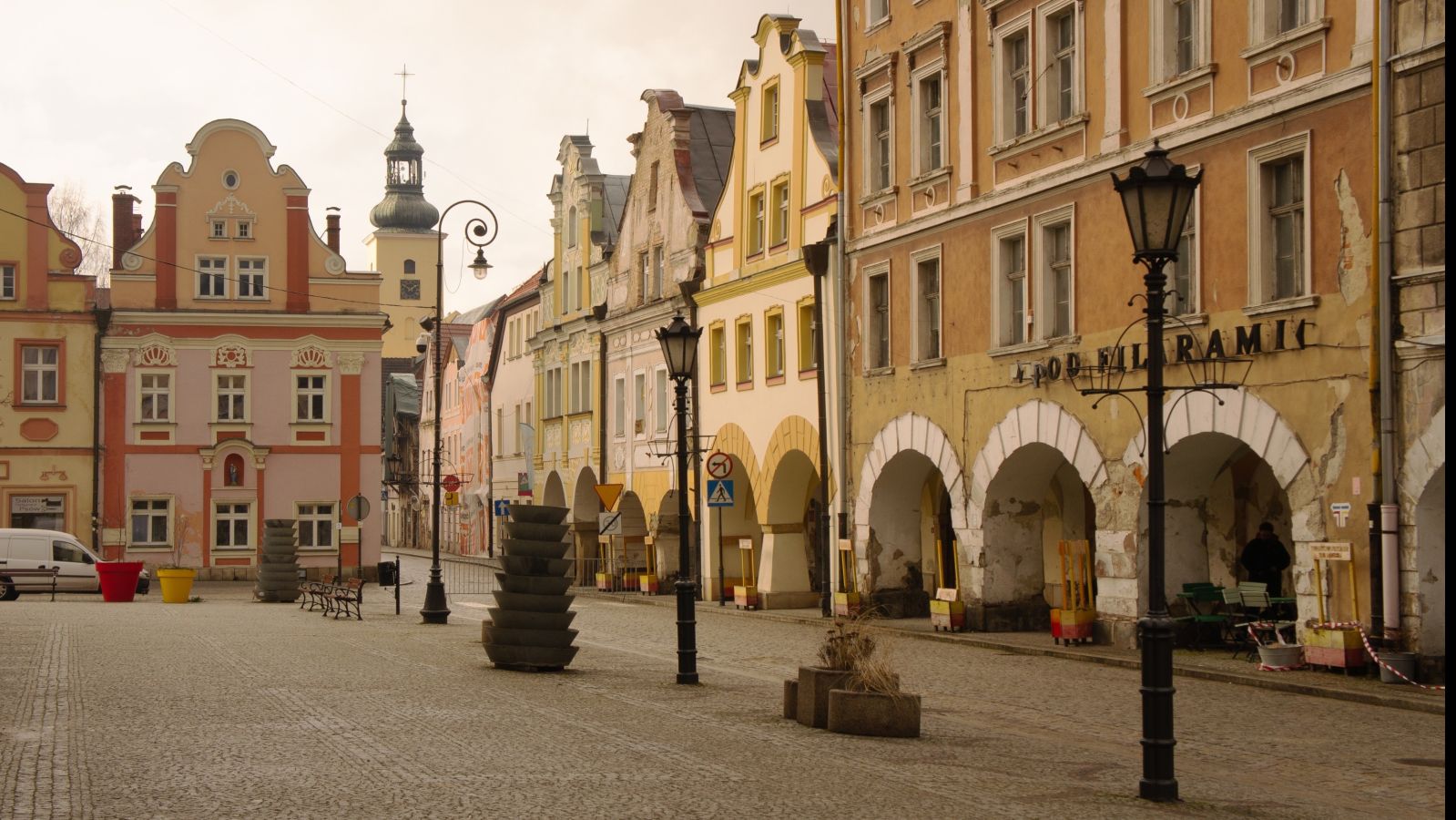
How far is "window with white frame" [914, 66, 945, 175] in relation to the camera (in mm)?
32969

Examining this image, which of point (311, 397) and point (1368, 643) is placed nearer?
point (1368, 643)

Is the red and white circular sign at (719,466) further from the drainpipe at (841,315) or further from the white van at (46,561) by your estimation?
the white van at (46,561)

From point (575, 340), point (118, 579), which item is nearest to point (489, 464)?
point (575, 340)

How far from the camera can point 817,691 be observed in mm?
16219

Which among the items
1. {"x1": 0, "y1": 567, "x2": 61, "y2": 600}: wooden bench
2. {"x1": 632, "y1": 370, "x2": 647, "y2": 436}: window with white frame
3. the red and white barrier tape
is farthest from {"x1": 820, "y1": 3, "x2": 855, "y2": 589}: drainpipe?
{"x1": 0, "y1": 567, "x2": 61, "y2": 600}: wooden bench

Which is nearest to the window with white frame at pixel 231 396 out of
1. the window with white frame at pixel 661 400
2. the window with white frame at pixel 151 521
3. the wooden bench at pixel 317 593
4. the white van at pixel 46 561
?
the window with white frame at pixel 151 521

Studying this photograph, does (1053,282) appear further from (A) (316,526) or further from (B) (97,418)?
(B) (97,418)

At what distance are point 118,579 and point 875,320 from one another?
71.5 ft

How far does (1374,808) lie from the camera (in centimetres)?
1260

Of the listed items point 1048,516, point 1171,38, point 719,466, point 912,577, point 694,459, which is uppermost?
point 1171,38

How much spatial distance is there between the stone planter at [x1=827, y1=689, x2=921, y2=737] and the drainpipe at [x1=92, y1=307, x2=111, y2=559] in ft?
157

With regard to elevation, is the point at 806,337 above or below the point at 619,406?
above

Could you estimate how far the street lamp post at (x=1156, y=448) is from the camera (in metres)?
12.4

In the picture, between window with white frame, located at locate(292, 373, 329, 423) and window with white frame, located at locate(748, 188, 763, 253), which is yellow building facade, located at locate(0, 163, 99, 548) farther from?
window with white frame, located at locate(748, 188, 763, 253)
